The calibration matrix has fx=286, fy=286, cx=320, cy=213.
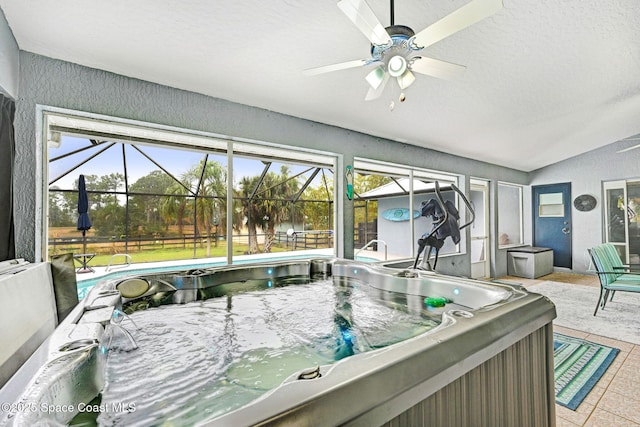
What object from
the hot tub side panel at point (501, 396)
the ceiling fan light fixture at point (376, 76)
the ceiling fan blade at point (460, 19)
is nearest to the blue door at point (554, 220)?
the hot tub side panel at point (501, 396)

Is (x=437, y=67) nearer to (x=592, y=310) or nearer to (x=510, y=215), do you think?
(x=592, y=310)

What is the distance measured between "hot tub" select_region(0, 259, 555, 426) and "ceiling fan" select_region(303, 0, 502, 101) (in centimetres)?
130

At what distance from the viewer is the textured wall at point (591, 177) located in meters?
5.26

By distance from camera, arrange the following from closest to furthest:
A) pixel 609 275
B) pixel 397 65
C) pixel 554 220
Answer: pixel 397 65
pixel 609 275
pixel 554 220

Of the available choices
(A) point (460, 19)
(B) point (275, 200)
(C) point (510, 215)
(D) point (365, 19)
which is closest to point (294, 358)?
(D) point (365, 19)

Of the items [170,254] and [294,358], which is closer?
[294,358]

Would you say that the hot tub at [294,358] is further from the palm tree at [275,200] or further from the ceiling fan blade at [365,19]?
the palm tree at [275,200]

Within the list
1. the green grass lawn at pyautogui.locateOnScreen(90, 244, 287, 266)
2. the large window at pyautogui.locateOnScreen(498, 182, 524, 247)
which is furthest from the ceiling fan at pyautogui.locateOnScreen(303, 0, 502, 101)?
the large window at pyautogui.locateOnScreen(498, 182, 524, 247)

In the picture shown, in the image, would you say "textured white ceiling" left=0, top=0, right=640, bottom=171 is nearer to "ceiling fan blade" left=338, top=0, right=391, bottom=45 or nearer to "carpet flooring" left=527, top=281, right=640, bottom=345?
"ceiling fan blade" left=338, top=0, right=391, bottom=45

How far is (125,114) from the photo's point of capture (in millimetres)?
2246

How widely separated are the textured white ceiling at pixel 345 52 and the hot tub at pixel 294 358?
1.59 m

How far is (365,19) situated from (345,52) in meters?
0.94

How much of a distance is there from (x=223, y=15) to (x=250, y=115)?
3.71 feet

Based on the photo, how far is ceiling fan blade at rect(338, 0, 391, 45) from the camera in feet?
4.10
